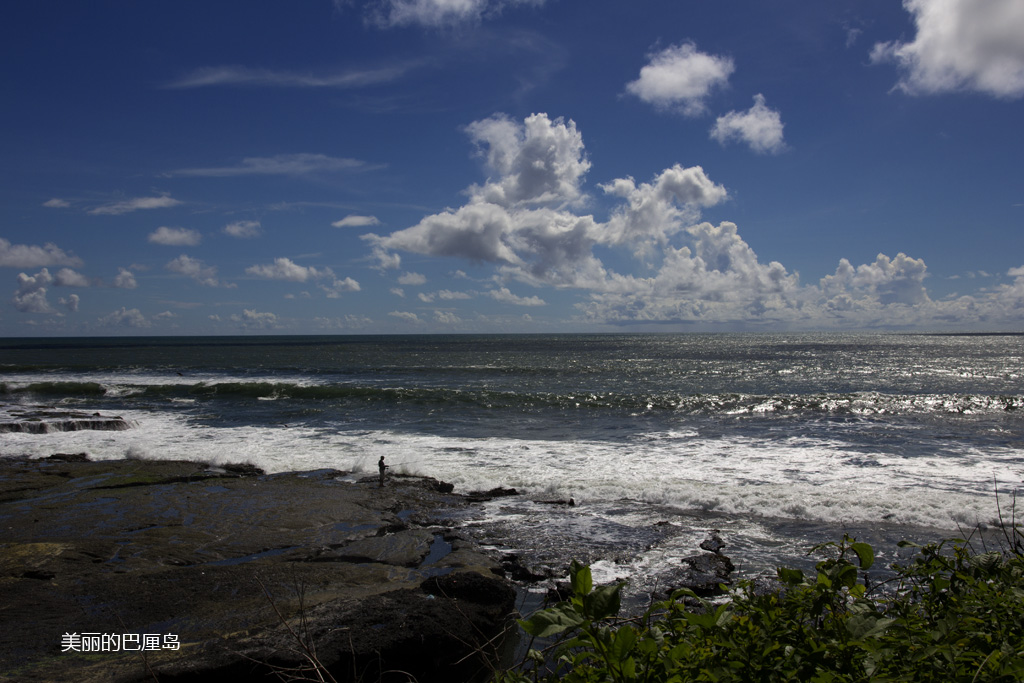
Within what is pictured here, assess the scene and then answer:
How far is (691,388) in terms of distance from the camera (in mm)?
36656

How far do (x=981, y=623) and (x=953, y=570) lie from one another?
489 mm

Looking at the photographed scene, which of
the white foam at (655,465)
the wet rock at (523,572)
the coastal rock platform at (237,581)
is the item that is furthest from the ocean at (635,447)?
the coastal rock platform at (237,581)

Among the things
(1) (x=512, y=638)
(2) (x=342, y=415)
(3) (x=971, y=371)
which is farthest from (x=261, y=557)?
(3) (x=971, y=371)

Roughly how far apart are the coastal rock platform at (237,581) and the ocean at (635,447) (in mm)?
1953

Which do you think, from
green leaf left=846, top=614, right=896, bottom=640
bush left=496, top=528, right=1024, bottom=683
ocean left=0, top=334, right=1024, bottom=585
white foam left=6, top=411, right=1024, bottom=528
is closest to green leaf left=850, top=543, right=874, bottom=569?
bush left=496, top=528, right=1024, bottom=683

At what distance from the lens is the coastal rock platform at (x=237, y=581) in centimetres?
502

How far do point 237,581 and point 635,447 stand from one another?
493 inches

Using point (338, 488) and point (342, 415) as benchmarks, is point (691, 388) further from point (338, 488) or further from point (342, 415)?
point (338, 488)

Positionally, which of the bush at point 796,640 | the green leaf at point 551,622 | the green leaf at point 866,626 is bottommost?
the bush at point 796,640

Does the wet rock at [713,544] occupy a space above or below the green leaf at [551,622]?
below

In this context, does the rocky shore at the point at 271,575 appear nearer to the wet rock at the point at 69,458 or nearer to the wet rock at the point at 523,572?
the wet rock at the point at 523,572

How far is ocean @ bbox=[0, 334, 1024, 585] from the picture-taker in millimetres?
9625

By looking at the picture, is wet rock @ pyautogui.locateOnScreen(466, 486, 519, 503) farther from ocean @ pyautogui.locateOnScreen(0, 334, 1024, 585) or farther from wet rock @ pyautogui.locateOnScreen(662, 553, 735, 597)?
wet rock @ pyautogui.locateOnScreen(662, 553, 735, 597)

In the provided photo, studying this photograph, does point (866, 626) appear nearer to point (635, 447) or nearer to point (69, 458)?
point (635, 447)
